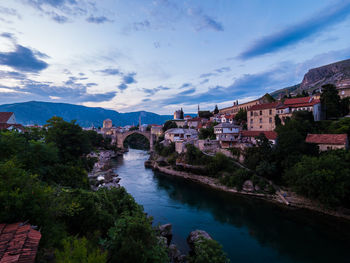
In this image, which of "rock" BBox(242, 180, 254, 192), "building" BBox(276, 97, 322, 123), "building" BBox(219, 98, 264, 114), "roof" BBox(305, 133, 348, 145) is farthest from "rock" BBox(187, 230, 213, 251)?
"building" BBox(219, 98, 264, 114)

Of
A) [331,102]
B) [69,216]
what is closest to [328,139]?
[331,102]

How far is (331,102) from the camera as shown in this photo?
71.1 feet

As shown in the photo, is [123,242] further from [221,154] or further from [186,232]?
[221,154]

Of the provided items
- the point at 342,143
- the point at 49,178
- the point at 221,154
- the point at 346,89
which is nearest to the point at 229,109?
the point at 346,89

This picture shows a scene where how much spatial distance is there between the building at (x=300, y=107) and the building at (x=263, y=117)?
2.90ft

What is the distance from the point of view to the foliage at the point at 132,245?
518 centimetres

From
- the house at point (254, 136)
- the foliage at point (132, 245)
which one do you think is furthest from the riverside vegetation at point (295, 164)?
the foliage at point (132, 245)

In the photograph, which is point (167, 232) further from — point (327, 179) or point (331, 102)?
point (331, 102)

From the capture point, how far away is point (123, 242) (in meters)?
5.34

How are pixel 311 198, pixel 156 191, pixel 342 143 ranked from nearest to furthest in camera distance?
pixel 311 198, pixel 342 143, pixel 156 191

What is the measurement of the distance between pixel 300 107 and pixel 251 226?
17.3 meters

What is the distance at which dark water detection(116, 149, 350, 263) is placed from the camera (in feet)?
32.6

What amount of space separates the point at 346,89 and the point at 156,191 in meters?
30.0

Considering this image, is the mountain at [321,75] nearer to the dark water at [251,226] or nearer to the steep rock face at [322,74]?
the steep rock face at [322,74]
